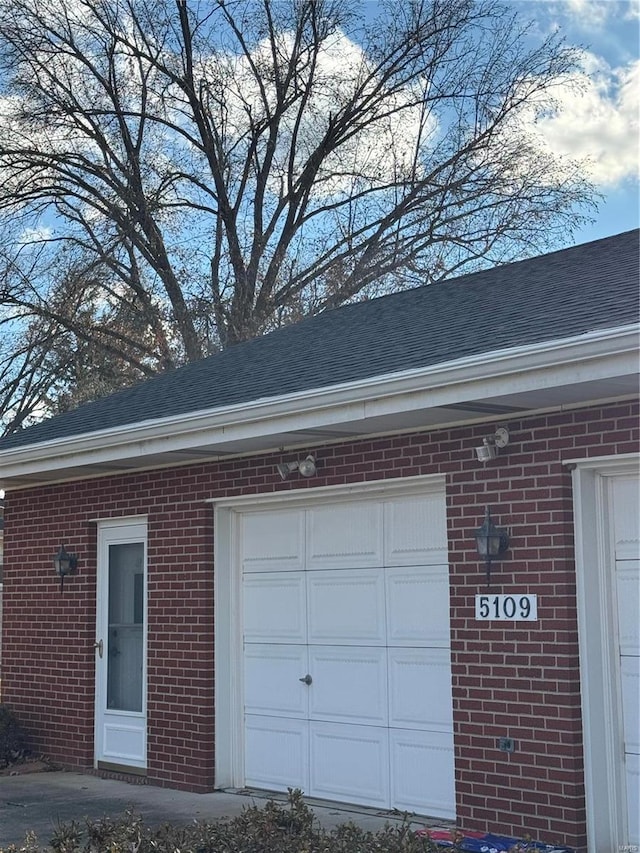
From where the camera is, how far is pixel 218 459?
9.91 m

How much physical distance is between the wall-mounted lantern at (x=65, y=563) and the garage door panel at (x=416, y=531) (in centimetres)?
406

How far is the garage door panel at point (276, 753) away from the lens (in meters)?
9.23

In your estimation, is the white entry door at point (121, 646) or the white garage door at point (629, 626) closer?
the white garage door at point (629, 626)

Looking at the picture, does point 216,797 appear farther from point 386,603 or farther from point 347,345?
point 347,345

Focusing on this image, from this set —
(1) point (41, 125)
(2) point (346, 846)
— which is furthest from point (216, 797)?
(1) point (41, 125)

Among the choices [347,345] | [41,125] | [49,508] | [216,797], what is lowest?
[216,797]

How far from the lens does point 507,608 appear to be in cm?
749

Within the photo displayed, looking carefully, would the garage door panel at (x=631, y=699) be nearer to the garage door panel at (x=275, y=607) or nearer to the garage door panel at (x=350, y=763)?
the garage door panel at (x=350, y=763)

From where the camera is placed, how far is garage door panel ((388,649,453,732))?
26.8 ft

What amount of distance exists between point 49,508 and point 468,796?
5929mm

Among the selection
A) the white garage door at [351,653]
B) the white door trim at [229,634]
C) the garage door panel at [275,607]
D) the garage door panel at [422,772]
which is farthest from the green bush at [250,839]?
the white door trim at [229,634]

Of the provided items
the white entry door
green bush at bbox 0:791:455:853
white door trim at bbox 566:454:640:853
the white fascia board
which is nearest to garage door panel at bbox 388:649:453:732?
white door trim at bbox 566:454:640:853

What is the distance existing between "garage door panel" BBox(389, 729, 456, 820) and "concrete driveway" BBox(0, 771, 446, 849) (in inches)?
5.2

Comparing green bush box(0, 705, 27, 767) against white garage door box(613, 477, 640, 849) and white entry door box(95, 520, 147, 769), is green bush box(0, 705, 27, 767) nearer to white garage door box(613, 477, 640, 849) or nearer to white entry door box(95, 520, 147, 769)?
white entry door box(95, 520, 147, 769)
